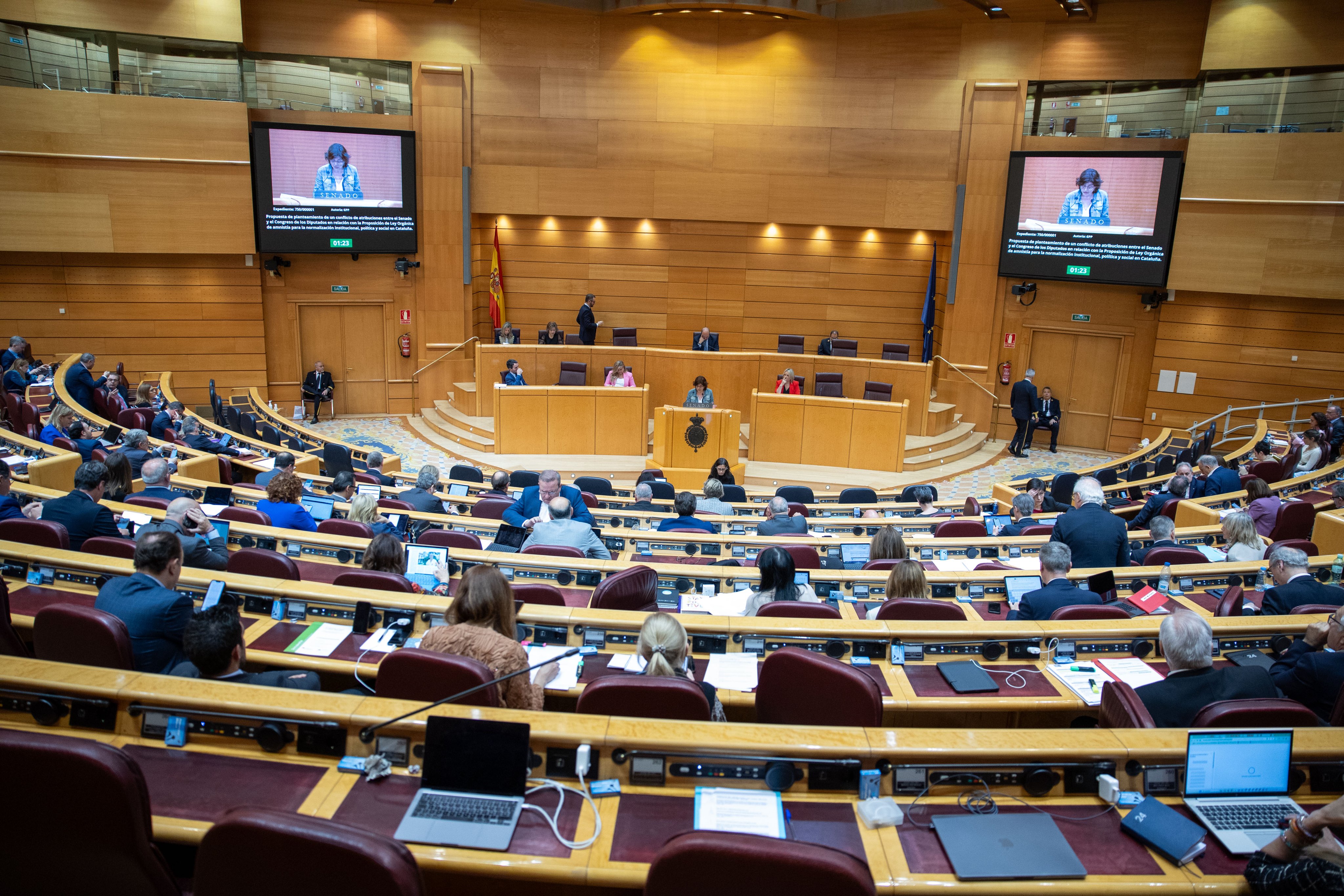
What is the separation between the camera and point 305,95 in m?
13.8

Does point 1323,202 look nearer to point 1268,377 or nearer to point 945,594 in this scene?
point 1268,377

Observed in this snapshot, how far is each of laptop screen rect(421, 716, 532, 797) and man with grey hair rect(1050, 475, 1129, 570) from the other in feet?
14.6

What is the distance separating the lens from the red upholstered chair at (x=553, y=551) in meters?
5.35

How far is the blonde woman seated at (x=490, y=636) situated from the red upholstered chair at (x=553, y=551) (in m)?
1.71

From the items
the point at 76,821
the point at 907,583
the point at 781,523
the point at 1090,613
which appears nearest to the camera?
the point at 76,821

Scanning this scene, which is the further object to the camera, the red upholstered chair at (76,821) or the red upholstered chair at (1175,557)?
the red upholstered chair at (1175,557)

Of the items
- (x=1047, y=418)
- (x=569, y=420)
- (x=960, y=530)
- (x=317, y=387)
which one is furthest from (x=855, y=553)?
(x=317, y=387)

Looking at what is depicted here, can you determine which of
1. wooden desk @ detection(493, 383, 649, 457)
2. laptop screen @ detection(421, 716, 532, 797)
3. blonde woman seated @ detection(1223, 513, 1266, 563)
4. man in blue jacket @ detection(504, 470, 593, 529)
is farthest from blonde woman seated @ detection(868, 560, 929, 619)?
wooden desk @ detection(493, 383, 649, 457)

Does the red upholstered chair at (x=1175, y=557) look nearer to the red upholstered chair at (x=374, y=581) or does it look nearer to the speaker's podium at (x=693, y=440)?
the red upholstered chair at (x=374, y=581)

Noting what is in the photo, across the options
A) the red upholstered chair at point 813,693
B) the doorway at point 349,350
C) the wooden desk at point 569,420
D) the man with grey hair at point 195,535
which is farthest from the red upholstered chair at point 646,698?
the doorway at point 349,350

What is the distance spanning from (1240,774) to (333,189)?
45.7ft

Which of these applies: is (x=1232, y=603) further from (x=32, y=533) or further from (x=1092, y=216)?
(x=1092, y=216)

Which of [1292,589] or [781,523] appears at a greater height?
[1292,589]

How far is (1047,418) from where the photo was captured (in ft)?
47.4
